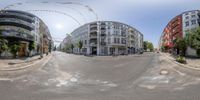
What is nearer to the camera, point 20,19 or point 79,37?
point 20,19

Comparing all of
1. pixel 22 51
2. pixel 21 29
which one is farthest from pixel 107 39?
pixel 22 51

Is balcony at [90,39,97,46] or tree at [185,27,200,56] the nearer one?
tree at [185,27,200,56]

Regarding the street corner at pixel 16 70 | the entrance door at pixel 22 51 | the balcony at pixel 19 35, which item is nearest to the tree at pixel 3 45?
the balcony at pixel 19 35

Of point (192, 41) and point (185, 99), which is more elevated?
point (192, 41)

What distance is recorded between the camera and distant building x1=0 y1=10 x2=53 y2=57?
30.2 metres

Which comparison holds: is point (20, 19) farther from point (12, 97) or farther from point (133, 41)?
point (133, 41)

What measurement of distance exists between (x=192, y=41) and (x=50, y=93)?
110 feet

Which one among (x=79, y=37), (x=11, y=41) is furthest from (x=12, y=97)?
(x=79, y=37)

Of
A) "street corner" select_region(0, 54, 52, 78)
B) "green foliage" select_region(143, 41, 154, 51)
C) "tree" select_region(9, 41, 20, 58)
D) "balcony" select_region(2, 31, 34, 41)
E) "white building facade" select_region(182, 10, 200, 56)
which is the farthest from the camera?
"green foliage" select_region(143, 41, 154, 51)

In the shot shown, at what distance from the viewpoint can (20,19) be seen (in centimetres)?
3822

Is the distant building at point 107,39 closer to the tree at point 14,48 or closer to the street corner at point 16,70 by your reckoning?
the tree at point 14,48

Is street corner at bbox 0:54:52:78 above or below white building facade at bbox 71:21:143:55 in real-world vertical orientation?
below

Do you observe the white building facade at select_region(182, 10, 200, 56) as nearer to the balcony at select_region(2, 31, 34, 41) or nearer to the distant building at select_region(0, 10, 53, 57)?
the distant building at select_region(0, 10, 53, 57)

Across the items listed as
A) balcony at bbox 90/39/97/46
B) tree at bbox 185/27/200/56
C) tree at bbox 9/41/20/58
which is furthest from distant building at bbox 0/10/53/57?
balcony at bbox 90/39/97/46
